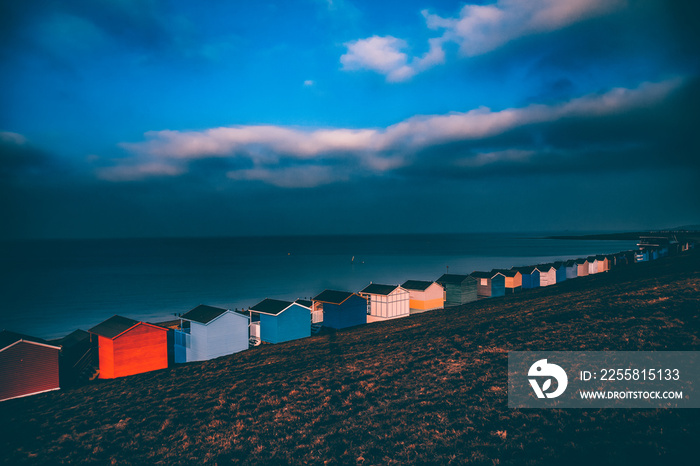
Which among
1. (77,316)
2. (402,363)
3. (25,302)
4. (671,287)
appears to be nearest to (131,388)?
(402,363)

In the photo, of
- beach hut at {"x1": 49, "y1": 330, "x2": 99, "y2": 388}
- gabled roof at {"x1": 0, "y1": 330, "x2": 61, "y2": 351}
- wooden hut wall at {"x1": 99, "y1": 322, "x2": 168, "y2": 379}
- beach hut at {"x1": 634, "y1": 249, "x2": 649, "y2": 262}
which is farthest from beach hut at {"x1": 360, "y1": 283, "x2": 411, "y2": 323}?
beach hut at {"x1": 634, "y1": 249, "x2": 649, "y2": 262}

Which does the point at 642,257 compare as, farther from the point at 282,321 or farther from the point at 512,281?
the point at 282,321

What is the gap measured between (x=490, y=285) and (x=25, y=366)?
179 feet

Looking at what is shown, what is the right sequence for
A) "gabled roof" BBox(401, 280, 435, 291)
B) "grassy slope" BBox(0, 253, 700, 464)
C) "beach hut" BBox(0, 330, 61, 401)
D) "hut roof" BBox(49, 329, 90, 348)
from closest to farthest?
"grassy slope" BBox(0, 253, 700, 464) < "beach hut" BBox(0, 330, 61, 401) < "hut roof" BBox(49, 329, 90, 348) < "gabled roof" BBox(401, 280, 435, 291)

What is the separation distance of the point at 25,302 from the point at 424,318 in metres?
88.3

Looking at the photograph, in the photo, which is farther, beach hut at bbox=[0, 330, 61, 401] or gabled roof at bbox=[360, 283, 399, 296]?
gabled roof at bbox=[360, 283, 399, 296]

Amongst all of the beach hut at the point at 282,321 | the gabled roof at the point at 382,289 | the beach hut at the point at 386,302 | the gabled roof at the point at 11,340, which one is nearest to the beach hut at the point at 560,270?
the beach hut at the point at 386,302

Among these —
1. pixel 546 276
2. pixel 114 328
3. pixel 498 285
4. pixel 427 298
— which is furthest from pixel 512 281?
pixel 114 328

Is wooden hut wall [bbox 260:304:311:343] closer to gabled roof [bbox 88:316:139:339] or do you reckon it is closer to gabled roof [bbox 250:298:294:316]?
gabled roof [bbox 250:298:294:316]

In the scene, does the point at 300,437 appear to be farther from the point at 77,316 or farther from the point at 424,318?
the point at 77,316

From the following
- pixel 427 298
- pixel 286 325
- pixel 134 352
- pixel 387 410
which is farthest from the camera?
→ pixel 427 298

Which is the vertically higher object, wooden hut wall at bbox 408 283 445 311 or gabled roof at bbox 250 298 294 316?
gabled roof at bbox 250 298 294 316

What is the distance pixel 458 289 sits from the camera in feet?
177

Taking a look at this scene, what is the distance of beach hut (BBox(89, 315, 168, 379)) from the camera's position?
2920 centimetres
